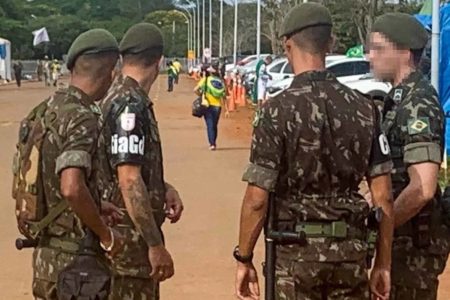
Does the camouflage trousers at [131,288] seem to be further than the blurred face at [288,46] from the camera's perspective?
Yes

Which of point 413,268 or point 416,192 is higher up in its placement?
point 416,192

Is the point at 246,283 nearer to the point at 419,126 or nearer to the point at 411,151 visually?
the point at 411,151

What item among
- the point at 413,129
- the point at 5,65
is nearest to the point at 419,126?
the point at 413,129

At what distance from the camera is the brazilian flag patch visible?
4848 millimetres

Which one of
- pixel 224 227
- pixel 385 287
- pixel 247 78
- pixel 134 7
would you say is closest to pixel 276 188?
pixel 385 287

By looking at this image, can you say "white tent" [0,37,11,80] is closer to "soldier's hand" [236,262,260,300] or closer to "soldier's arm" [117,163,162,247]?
"soldier's arm" [117,163,162,247]

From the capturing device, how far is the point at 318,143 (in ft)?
14.3

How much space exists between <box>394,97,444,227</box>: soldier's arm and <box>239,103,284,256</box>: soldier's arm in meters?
0.71

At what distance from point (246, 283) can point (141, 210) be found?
79 centimetres

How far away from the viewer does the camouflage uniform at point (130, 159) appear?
5086 millimetres

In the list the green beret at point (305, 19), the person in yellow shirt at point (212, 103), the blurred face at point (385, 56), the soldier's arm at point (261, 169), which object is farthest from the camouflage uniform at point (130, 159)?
the person in yellow shirt at point (212, 103)

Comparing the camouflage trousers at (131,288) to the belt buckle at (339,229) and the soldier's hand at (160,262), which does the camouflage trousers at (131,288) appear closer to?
the soldier's hand at (160,262)

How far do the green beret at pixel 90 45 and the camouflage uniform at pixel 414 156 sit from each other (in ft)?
4.41

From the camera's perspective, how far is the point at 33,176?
4840mm
